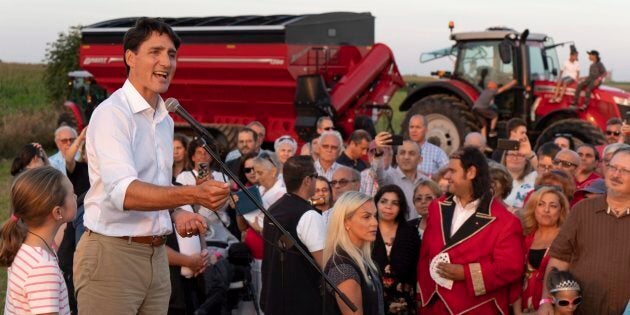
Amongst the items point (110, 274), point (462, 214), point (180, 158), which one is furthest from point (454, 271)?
point (180, 158)

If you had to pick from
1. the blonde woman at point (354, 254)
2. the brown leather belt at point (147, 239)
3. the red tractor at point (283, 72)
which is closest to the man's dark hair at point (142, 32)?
the brown leather belt at point (147, 239)

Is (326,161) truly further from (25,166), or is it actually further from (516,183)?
(25,166)

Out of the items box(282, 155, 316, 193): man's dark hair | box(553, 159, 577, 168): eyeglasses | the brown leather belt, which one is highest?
the brown leather belt

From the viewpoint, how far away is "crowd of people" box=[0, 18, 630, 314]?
454 cm

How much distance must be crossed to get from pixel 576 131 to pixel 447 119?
2.47 m

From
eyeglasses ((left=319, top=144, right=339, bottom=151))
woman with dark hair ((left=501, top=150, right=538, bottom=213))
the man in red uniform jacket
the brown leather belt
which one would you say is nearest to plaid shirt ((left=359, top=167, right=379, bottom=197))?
eyeglasses ((left=319, top=144, right=339, bottom=151))

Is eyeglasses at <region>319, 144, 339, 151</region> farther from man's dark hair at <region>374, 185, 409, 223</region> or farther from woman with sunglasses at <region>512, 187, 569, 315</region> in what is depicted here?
woman with sunglasses at <region>512, 187, 569, 315</region>

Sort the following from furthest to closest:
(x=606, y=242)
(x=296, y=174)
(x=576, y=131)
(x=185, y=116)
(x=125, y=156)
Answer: (x=576, y=131)
(x=296, y=174)
(x=606, y=242)
(x=125, y=156)
(x=185, y=116)

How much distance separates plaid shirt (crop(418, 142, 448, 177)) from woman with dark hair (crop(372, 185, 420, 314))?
319cm

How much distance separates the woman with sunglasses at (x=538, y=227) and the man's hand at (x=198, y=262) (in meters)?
2.31

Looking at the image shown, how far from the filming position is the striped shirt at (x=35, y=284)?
4703 mm

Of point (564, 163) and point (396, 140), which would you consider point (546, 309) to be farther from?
point (396, 140)

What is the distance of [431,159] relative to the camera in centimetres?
1101

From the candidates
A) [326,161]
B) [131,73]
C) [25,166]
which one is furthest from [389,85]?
[131,73]
